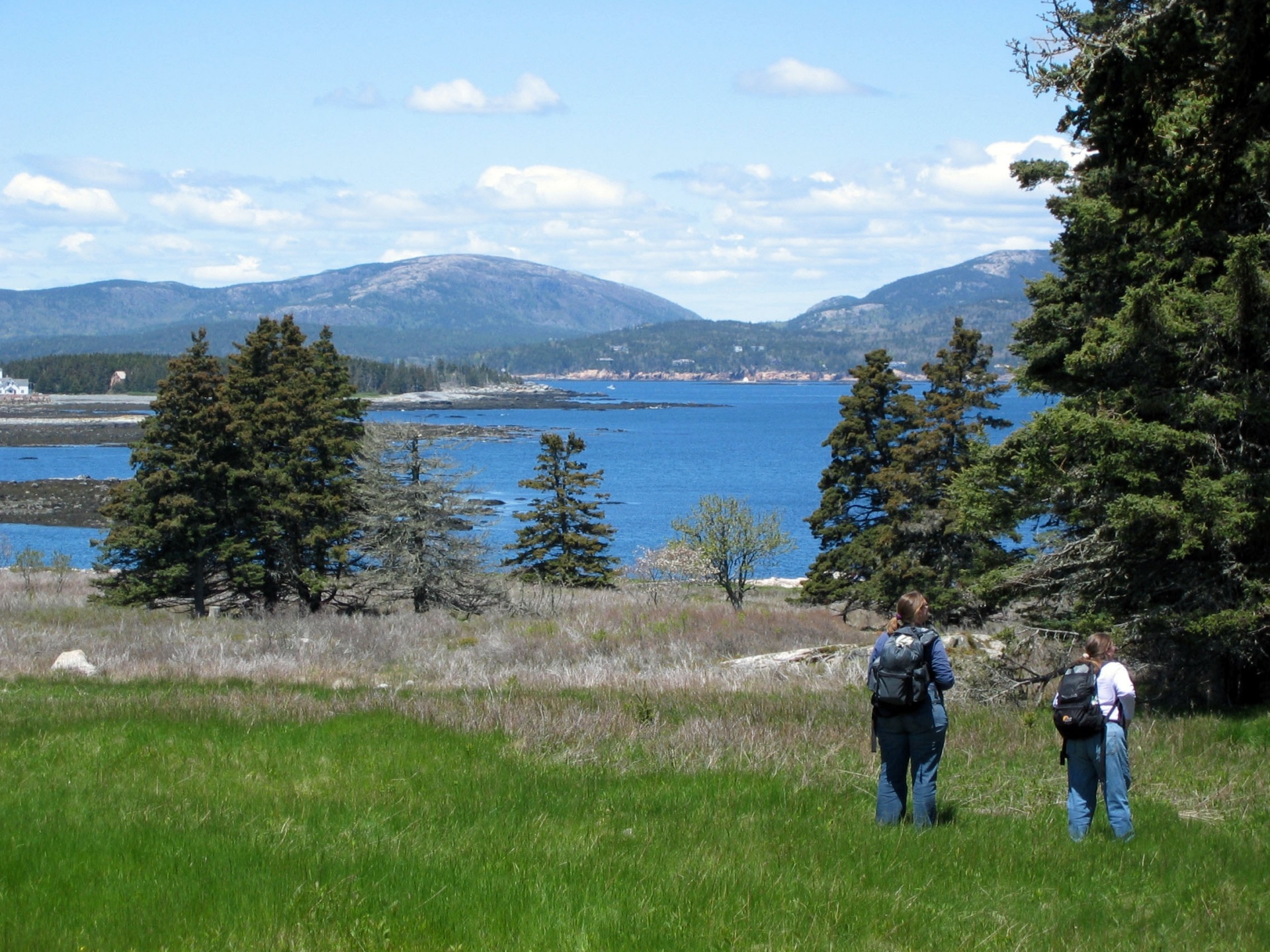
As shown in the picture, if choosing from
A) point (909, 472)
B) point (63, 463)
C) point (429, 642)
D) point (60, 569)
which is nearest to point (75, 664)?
point (429, 642)

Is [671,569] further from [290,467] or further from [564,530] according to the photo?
[290,467]

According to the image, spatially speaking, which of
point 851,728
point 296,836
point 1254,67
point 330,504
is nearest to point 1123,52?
point 1254,67

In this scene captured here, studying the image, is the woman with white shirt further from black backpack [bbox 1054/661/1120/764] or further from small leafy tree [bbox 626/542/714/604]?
small leafy tree [bbox 626/542/714/604]

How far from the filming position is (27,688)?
14.2 metres

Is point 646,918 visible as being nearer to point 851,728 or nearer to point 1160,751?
point 851,728

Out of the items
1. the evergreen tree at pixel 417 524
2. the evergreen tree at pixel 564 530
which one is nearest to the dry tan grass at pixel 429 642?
the evergreen tree at pixel 417 524

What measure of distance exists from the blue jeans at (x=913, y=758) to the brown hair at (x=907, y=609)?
551 millimetres

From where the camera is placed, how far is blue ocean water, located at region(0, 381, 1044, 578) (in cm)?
6738

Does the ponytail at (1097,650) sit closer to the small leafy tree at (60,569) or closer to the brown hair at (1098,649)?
the brown hair at (1098,649)

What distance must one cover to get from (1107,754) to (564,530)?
37.1 metres

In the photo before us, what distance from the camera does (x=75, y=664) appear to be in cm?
1731

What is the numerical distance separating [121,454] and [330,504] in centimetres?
8667

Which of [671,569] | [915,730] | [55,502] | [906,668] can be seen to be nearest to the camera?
[906,668]

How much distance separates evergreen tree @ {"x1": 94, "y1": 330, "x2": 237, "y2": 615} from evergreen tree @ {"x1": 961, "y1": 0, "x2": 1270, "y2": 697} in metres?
21.3
